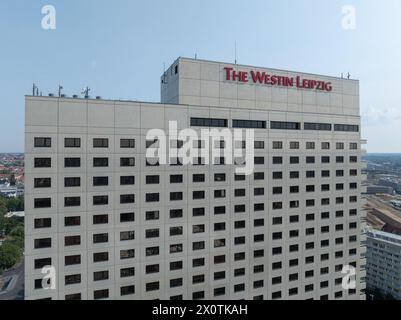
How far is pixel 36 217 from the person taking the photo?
31.7 m

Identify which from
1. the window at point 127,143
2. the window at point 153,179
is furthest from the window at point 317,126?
the window at point 127,143

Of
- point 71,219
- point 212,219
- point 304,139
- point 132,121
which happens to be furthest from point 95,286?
point 304,139

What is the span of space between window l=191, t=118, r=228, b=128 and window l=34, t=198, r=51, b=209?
19.6 m

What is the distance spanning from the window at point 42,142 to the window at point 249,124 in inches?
927

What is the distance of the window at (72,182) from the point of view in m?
32.9

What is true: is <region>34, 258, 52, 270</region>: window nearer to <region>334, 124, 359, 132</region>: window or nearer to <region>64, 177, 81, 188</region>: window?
<region>64, 177, 81, 188</region>: window

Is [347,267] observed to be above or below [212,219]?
below

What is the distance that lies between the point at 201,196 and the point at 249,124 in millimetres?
12544

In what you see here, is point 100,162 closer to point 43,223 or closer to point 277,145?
point 43,223

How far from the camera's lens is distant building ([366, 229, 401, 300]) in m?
92.8

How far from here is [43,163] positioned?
32.0 m

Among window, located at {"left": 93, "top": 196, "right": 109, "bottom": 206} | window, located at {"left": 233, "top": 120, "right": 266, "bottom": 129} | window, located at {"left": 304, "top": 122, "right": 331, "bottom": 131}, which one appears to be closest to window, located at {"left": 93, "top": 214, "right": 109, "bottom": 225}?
window, located at {"left": 93, "top": 196, "right": 109, "bottom": 206}
